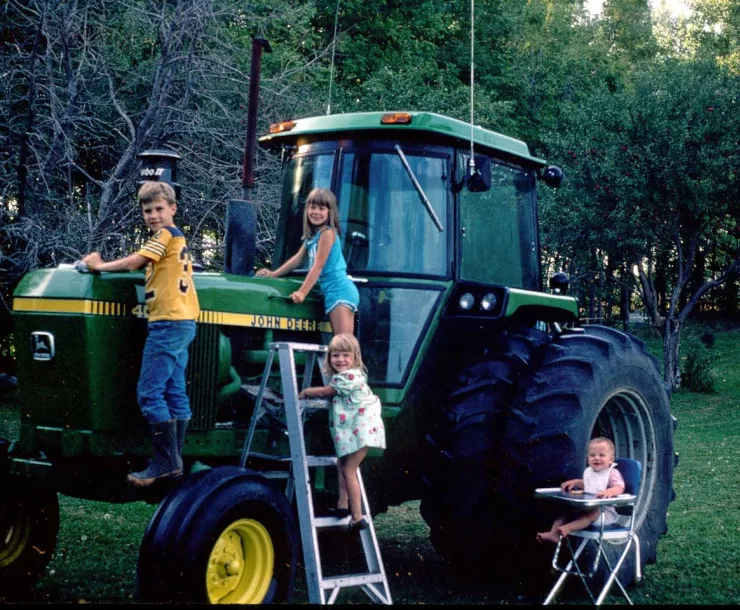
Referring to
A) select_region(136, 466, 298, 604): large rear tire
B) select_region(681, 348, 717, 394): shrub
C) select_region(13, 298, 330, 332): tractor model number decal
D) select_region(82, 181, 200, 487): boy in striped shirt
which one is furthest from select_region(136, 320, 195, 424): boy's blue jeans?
select_region(681, 348, 717, 394): shrub

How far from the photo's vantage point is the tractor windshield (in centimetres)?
625

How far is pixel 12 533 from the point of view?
19.3 ft

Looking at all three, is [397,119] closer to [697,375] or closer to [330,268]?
[330,268]

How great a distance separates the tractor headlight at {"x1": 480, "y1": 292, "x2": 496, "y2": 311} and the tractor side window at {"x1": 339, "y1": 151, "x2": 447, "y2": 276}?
0.28m

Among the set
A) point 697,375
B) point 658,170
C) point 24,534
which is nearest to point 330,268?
point 24,534

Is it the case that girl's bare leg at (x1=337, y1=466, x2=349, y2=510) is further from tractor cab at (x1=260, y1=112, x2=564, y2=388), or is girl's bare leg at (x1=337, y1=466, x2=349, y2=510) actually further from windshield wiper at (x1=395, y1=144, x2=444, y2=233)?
windshield wiper at (x1=395, y1=144, x2=444, y2=233)

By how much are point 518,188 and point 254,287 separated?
2.36 meters

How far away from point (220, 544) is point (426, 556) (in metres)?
2.77

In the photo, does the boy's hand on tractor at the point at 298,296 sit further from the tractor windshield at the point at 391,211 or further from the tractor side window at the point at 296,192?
the tractor side window at the point at 296,192

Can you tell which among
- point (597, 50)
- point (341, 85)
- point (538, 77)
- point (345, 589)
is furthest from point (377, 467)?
point (597, 50)

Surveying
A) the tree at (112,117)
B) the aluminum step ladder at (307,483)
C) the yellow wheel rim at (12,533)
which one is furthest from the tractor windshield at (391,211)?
the tree at (112,117)

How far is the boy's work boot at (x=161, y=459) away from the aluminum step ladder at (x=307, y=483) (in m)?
0.50

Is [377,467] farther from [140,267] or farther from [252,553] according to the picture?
[140,267]

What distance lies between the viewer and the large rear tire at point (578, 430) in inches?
234
